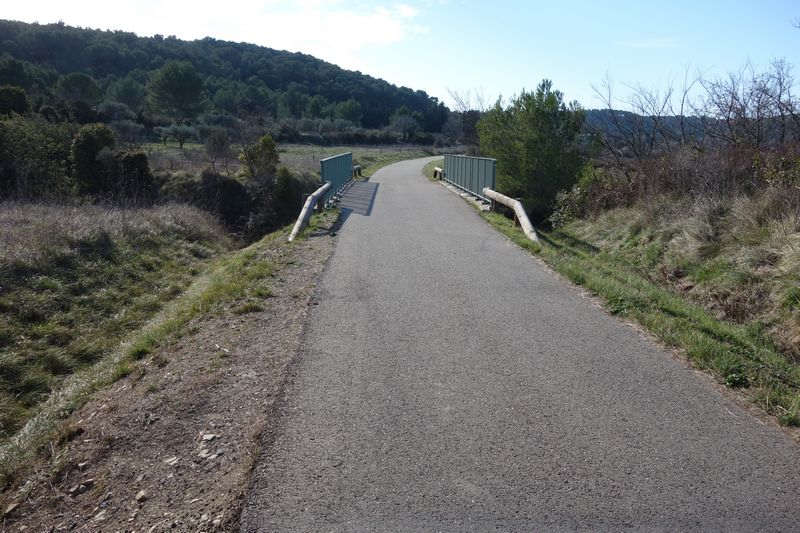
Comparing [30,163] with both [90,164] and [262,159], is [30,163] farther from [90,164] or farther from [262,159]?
[262,159]

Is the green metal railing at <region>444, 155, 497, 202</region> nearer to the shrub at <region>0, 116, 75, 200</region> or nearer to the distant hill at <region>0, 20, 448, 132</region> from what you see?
the shrub at <region>0, 116, 75, 200</region>

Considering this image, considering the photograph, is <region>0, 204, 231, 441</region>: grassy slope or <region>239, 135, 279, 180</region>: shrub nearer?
<region>0, 204, 231, 441</region>: grassy slope

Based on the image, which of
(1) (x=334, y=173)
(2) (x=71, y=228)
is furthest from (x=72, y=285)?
(1) (x=334, y=173)

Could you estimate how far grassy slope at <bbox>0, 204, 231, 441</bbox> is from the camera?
319 inches

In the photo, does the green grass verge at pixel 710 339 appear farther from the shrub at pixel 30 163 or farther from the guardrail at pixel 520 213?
the shrub at pixel 30 163

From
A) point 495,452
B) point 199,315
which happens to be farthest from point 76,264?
point 495,452

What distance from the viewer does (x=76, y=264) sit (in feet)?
38.6

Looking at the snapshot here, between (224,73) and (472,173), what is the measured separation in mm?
106324

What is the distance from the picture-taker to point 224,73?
116m

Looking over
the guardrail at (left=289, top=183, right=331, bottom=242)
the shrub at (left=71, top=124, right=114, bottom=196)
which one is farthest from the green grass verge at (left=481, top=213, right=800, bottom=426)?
the shrub at (left=71, top=124, right=114, bottom=196)

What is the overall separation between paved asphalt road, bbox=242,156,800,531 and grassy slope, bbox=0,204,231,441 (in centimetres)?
388

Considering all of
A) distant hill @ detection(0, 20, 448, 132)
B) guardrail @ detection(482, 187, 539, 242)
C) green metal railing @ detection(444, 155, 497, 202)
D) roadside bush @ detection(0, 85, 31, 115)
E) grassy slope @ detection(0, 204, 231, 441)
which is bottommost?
grassy slope @ detection(0, 204, 231, 441)

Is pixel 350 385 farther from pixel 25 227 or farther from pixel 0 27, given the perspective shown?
pixel 0 27

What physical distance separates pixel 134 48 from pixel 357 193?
102 m
